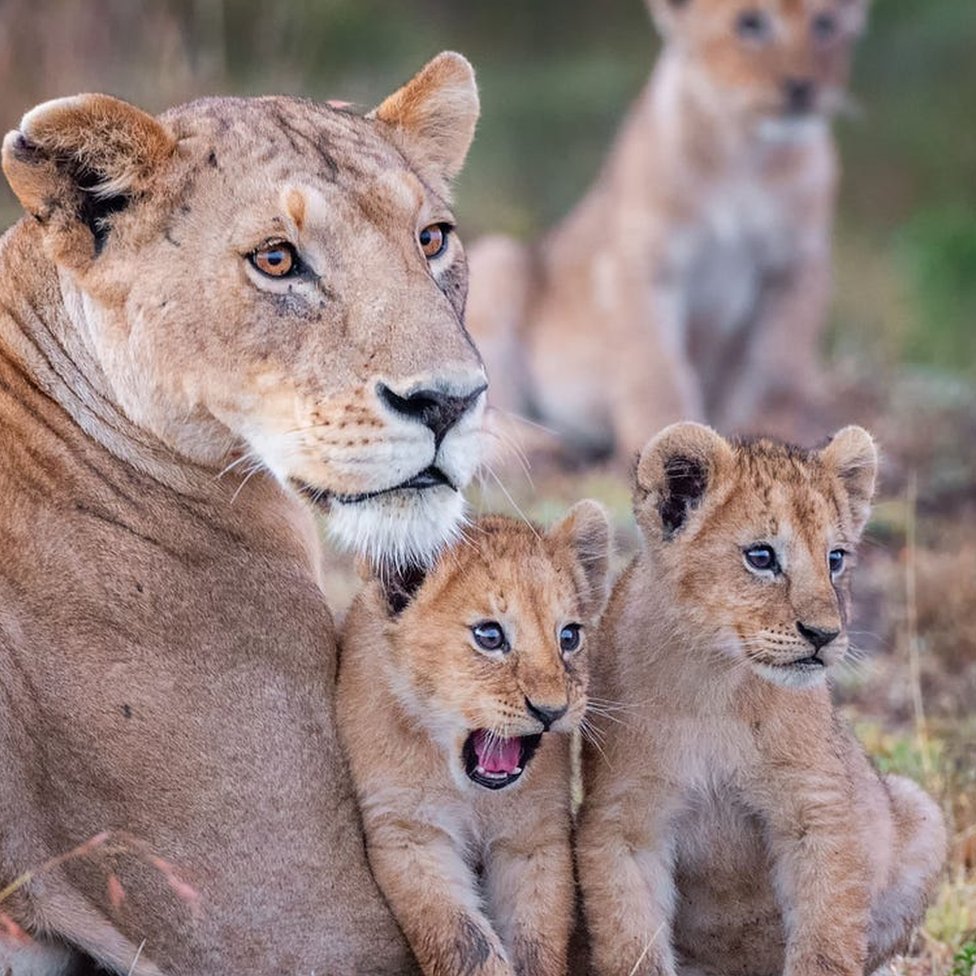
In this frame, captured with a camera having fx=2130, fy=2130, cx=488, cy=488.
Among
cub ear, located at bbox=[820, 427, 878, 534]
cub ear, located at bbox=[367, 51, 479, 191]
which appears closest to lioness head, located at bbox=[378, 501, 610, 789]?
cub ear, located at bbox=[820, 427, 878, 534]

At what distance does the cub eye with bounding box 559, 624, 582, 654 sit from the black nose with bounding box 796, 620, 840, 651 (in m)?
0.46

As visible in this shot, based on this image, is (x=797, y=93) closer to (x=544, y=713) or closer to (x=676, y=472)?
(x=676, y=472)

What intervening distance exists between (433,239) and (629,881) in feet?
4.59

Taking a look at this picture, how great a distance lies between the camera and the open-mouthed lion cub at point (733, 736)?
432cm

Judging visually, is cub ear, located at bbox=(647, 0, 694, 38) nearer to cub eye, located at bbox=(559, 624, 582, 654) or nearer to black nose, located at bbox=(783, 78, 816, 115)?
black nose, located at bbox=(783, 78, 816, 115)

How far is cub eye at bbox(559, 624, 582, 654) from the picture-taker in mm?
4316

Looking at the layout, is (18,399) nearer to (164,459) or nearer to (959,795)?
(164,459)

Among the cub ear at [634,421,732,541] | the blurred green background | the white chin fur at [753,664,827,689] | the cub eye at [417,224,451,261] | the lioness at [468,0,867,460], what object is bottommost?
the blurred green background

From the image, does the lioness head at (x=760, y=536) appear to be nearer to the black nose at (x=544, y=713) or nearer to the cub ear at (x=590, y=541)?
the cub ear at (x=590, y=541)

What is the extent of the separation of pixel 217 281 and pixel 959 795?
3042mm

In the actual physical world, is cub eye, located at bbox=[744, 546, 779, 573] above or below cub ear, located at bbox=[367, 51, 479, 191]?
below

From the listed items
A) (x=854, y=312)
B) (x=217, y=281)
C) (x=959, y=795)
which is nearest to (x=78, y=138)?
(x=217, y=281)

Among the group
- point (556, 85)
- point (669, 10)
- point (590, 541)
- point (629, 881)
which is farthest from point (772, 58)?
point (556, 85)

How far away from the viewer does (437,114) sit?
16.0ft
